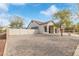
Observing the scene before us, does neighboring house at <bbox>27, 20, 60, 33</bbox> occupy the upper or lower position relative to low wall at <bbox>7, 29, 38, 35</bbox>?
upper

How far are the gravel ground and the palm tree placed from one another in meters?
0.14

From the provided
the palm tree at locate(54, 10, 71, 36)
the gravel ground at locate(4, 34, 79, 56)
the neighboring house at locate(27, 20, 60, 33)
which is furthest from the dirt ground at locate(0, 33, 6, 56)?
the palm tree at locate(54, 10, 71, 36)

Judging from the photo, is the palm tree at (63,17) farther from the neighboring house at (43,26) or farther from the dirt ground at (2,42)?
the dirt ground at (2,42)

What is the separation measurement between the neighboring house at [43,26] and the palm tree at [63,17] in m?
0.08

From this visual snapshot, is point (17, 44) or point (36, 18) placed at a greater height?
point (36, 18)

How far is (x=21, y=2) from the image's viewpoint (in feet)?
9.32

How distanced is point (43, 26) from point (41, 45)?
206 millimetres

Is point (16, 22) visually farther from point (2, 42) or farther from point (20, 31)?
point (2, 42)

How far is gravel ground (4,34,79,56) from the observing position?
285cm

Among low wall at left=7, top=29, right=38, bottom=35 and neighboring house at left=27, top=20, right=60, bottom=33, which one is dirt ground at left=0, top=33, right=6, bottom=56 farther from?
neighboring house at left=27, top=20, right=60, bottom=33

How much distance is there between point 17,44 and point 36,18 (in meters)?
0.34

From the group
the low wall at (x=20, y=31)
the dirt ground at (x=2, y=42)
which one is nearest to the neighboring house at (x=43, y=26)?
the low wall at (x=20, y=31)

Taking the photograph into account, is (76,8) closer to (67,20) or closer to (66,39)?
(67,20)

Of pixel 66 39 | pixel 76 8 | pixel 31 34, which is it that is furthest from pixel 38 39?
pixel 76 8
